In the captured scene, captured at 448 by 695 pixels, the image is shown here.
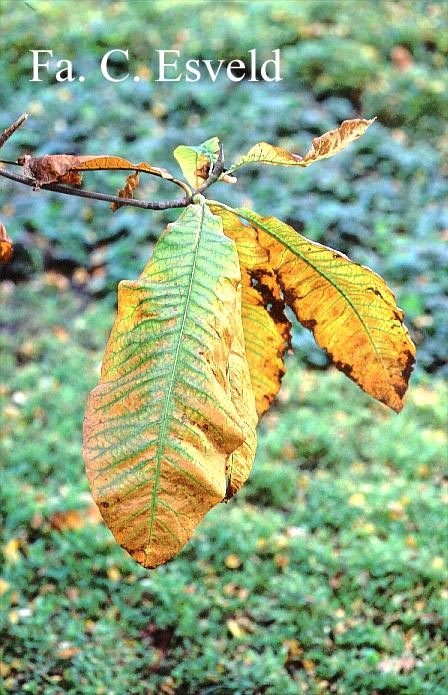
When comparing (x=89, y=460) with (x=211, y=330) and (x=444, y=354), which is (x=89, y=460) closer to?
(x=211, y=330)

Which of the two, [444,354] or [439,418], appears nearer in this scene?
[439,418]

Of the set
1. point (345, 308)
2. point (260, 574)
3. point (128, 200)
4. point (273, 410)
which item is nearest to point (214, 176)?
point (128, 200)

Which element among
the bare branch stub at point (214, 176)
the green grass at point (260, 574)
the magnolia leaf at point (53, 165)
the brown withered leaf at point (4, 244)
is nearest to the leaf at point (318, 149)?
the bare branch stub at point (214, 176)

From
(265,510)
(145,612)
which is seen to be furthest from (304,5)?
Answer: (145,612)

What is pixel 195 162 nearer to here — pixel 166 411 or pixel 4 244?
pixel 4 244

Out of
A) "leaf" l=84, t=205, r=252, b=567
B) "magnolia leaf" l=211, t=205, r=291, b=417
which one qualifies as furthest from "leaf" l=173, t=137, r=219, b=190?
"leaf" l=84, t=205, r=252, b=567

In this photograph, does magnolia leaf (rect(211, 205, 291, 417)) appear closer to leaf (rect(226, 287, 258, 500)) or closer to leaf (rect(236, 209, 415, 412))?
leaf (rect(236, 209, 415, 412))

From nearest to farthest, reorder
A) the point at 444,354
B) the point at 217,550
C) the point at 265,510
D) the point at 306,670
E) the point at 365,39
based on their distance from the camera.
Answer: the point at 306,670 < the point at 217,550 < the point at 265,510 < the point at 444,354 < the point at 365,39
